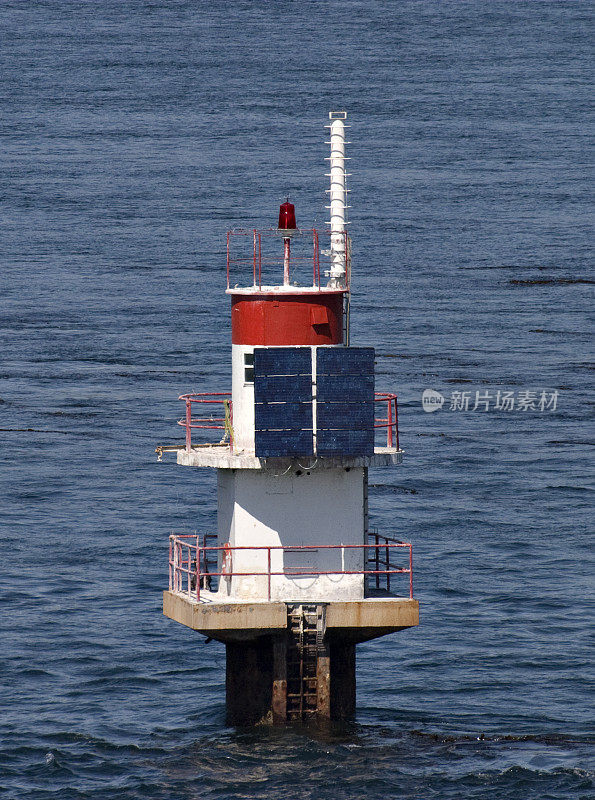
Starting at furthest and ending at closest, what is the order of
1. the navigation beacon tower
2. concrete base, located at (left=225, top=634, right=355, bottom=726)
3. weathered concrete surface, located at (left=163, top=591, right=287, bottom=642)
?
concrete base, located at (left=225, top=634, right=355, bottom=726)
the navigation beacon tower
weathered concrete surface, located at (left=163, top=591, right=287, bottom=642)

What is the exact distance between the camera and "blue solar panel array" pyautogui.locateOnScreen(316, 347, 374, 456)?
3800 centimetres

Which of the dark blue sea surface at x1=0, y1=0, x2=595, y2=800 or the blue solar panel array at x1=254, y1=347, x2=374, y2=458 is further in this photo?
the dark blue sea surface at x1=0, y1=0, x2=595, y2=800

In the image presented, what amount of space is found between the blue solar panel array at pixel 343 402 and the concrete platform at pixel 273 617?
322 centimetres

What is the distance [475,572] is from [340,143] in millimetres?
23520

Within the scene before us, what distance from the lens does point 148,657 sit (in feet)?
Result: 168

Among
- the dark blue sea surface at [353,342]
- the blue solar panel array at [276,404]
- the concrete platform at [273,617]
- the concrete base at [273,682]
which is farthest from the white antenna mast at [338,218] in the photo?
the dark blue sea surface at [353,342]

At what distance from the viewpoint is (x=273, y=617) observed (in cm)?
3812

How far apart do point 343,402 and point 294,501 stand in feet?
7.91

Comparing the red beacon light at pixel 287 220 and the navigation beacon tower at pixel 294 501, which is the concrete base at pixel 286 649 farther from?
the red beacon light at pixel 287 220

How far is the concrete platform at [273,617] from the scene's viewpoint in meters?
37.8

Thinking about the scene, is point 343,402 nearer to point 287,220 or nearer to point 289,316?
point 289,316

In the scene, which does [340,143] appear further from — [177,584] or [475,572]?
[475,572]

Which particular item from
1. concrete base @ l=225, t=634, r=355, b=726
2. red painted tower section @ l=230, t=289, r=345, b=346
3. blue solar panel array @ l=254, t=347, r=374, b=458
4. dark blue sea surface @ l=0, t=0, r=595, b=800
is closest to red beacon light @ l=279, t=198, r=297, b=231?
red painted tower section @ l=230, t=289, r=345, b=346

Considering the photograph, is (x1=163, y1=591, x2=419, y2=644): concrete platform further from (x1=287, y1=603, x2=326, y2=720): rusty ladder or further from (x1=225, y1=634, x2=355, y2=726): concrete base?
(x1=225, y1=634, x2=355, y2=726): concrete base
